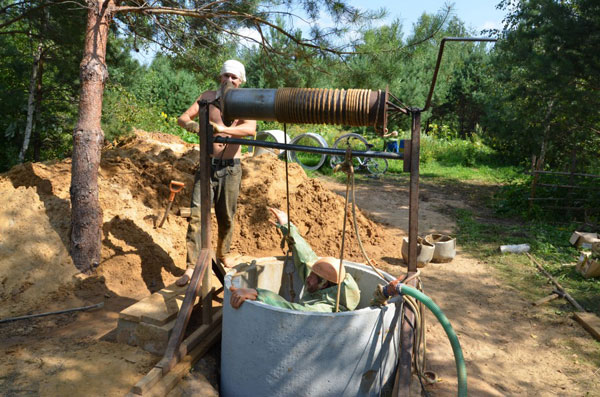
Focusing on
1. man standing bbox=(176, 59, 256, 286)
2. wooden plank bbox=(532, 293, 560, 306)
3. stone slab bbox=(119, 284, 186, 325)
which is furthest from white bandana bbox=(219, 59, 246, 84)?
wooden plank bbox=(532, 293, 560, 306)

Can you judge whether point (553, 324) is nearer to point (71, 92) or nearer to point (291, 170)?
point (291, 170)

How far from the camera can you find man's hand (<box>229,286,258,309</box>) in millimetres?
2434

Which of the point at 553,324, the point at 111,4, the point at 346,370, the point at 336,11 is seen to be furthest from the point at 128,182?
the point at 553,324

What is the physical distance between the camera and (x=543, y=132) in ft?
27.9

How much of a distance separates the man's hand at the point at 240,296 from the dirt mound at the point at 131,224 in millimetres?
1681

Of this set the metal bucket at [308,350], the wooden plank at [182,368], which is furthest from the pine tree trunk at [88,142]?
the metal bucket at [308,350]

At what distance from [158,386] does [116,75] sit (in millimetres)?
7410

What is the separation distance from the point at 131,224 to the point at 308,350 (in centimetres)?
283

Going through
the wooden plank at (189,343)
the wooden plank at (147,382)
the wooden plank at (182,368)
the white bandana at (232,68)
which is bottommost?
the wooden plank at (182,368)

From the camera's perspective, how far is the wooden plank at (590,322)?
3.53 meters

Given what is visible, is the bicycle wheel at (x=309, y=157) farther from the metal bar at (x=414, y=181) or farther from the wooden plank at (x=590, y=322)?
the metal bar at (x=414, y=181)

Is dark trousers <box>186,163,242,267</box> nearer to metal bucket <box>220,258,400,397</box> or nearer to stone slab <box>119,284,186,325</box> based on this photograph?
stone slab <box>119,284,186,325</box>

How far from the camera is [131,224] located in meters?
4.45

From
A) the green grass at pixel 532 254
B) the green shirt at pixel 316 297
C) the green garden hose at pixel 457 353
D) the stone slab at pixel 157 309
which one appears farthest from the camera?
the green grass at pixel 532 254
